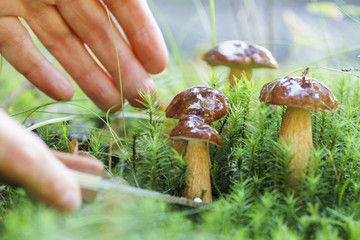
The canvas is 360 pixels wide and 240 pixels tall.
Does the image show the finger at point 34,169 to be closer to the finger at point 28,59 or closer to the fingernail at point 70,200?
the fingernail at point 70,200

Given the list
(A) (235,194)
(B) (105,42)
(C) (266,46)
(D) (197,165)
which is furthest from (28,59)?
(C) (266,46)

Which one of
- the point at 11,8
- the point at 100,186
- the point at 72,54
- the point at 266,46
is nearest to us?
the point at 100,186

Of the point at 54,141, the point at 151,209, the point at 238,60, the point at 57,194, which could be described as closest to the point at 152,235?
the point at 151,209

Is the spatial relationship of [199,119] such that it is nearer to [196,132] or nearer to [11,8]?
[196,132]

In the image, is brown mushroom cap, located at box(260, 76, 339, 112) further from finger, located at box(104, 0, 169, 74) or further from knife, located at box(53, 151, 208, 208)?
finger, located at box(104, 0, 169, 74)

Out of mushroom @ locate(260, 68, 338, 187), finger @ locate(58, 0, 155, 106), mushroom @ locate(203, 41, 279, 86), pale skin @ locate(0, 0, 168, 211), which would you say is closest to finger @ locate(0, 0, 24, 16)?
pale skin @ locate(0, 0, 168, 211)

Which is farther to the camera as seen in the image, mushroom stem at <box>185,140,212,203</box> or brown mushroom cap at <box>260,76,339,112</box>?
mushroom stem at <box>185,140,212,203</box>

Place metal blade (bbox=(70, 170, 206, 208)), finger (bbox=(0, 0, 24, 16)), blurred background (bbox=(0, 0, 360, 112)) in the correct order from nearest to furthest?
1. metal blade (bbox=(70, 170, 206, 208))
2. finger (bbox=(0, 0, 24, 16))
3. blurred background (bbox=(0, 0, 360, 112))

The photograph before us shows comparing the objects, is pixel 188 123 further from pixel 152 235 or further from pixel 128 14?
pixel 128 14
